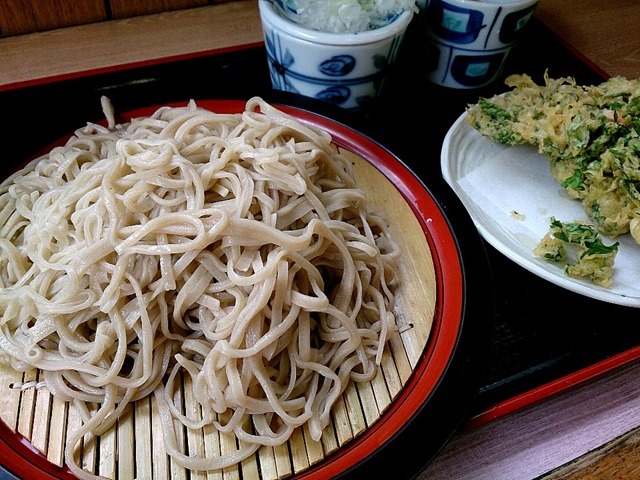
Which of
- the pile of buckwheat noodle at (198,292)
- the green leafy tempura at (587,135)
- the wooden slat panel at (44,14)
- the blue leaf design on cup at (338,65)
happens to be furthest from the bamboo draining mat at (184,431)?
the wooden slat panel at (44,14)

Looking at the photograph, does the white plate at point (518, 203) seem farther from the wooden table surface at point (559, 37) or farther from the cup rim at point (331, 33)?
the cup rim at point (331, 33)

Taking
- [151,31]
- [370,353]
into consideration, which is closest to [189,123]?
[370,353]

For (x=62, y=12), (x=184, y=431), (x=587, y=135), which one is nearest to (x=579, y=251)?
(x=587, y=135)

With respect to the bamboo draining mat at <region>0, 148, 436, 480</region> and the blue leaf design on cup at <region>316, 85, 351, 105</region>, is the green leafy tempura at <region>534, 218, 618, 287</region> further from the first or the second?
the blue leaf design on cup at <region>316, 85, 351, 105</region>

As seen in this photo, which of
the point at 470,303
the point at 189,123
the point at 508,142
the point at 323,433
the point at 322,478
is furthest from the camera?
the point at 508,142

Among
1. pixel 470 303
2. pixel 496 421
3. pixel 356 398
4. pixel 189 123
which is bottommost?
pixel 496 421

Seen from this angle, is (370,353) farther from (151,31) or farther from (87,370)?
(151,31)

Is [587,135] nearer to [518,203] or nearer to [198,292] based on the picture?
[518,203]
